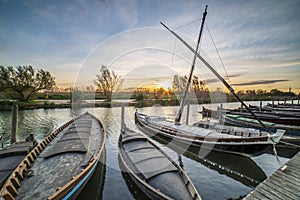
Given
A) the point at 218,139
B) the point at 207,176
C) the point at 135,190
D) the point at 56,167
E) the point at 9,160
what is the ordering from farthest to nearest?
the point at 218,139 → the point at 207,176 → the point at 135,190 → the point at 9,160 → the point at 56,167

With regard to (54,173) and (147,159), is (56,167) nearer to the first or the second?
(54,173)

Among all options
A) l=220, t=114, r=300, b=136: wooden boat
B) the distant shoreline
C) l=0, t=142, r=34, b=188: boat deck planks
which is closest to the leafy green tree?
the distant shoreline

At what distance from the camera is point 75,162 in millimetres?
5773

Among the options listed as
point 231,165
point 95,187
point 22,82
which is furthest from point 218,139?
point 22,82

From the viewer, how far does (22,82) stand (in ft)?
119

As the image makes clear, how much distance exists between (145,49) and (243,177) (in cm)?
1062

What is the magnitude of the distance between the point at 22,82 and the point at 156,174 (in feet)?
150

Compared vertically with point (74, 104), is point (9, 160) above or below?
below

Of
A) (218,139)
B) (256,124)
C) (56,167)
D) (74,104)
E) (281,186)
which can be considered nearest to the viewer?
(281,186)

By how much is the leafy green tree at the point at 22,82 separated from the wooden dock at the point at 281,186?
47703 millimetres

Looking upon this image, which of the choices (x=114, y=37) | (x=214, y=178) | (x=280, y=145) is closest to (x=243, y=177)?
(x=214, y=178)

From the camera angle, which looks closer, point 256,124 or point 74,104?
point 256,124

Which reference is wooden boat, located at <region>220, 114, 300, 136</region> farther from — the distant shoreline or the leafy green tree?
the leafy green tree

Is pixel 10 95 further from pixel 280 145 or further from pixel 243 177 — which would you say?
pixel 280 145
